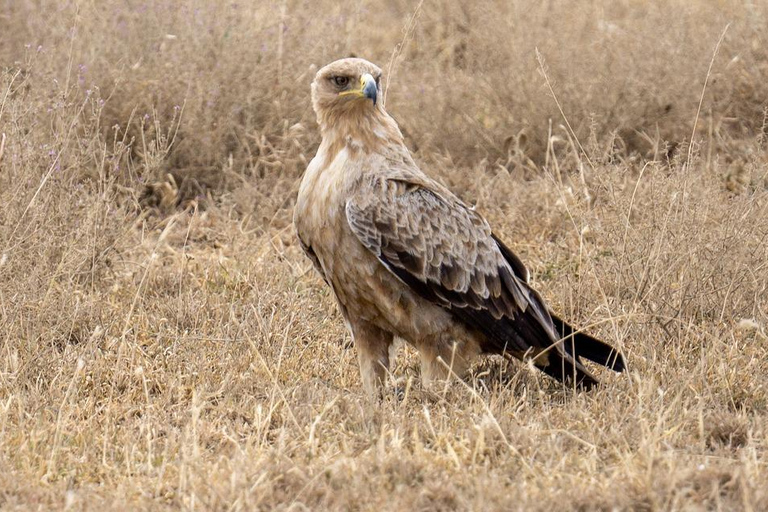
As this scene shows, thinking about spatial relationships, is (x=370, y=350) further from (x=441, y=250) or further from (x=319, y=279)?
(x=319, y=279)

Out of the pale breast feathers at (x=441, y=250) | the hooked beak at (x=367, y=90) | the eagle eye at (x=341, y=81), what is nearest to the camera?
the pale breast feathers at (x=441, y=250)

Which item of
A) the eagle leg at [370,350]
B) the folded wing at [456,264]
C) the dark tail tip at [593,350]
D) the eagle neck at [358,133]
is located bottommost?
the eagle leg at [370,350]

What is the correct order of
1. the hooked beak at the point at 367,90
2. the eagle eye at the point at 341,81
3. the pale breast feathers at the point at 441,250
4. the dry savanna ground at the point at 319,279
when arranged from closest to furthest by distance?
the dry savanna ground at the point at 319,279
the pale breast feathers at the point at 441,250
the hooked beak at the point at 367,90
the eagle eye at the point at 341,81

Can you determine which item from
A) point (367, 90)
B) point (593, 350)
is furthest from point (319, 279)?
point (593, 350)

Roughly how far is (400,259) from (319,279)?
1.62 m

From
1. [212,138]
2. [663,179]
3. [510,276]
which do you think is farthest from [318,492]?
[212,138]

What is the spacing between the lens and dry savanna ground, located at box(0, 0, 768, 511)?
3.75 metres

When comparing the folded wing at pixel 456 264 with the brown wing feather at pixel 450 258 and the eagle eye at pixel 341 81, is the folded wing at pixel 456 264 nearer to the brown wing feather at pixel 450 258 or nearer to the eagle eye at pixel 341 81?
the brown wing feather at pixel 450 258

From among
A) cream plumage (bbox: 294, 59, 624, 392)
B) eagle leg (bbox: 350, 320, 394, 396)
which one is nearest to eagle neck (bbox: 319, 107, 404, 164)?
cream plumage (bbox: 294, 59, 624, 392)

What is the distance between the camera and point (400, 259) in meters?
4.56

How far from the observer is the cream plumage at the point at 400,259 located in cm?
457

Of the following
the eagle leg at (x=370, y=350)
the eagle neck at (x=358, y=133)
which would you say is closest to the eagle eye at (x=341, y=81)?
the eagle neck at (x=358, y=133)

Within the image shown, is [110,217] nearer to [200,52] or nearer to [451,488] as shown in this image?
[200,52]

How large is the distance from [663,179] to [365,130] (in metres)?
1.48
